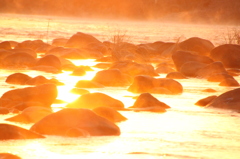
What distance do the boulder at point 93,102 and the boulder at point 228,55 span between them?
742 cm

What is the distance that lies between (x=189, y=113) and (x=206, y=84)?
11.2 feet

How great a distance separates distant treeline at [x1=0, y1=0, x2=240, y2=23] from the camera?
89.2 meters

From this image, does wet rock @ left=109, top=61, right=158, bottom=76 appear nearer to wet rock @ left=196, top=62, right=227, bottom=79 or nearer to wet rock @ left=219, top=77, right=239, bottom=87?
wet rock @ left=196, top=62, right=227, bottom=79

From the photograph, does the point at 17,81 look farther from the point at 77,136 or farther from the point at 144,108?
the point at 77,136

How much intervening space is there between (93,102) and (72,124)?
4.49 feet

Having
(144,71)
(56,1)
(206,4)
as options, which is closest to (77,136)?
(144,71)

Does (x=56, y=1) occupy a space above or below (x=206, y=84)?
above

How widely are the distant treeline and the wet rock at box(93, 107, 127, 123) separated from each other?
81460 millimetres

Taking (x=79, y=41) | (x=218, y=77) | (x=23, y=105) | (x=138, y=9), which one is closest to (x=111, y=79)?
(x=218, y=77)

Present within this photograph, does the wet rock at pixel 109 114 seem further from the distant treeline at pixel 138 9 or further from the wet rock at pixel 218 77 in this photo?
the distant treeline at pixel 138 9

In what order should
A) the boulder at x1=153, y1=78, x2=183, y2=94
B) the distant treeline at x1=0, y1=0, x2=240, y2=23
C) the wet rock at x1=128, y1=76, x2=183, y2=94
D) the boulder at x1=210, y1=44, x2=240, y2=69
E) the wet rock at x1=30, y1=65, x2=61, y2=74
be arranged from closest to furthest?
the wet rock at x1=128, y1=76, x2=183, y2=94 < the boulder at x1=153, y1=78, x2=183, y2=94 < the wet rock at x1=30, y1=65, x2=61, y2=74 < the boulder at x1=210, y1=44, x2=240, y2=69 < the distant treeline at x1=0, y1=0, x2=240, y2=23

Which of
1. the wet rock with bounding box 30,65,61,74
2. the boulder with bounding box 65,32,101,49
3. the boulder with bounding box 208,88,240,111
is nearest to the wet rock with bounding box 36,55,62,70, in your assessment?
the wet rock with bounding box 30,65,61,74

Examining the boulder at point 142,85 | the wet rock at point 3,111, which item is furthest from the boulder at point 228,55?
the wet rock at point 3,111

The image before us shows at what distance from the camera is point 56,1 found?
102 m
